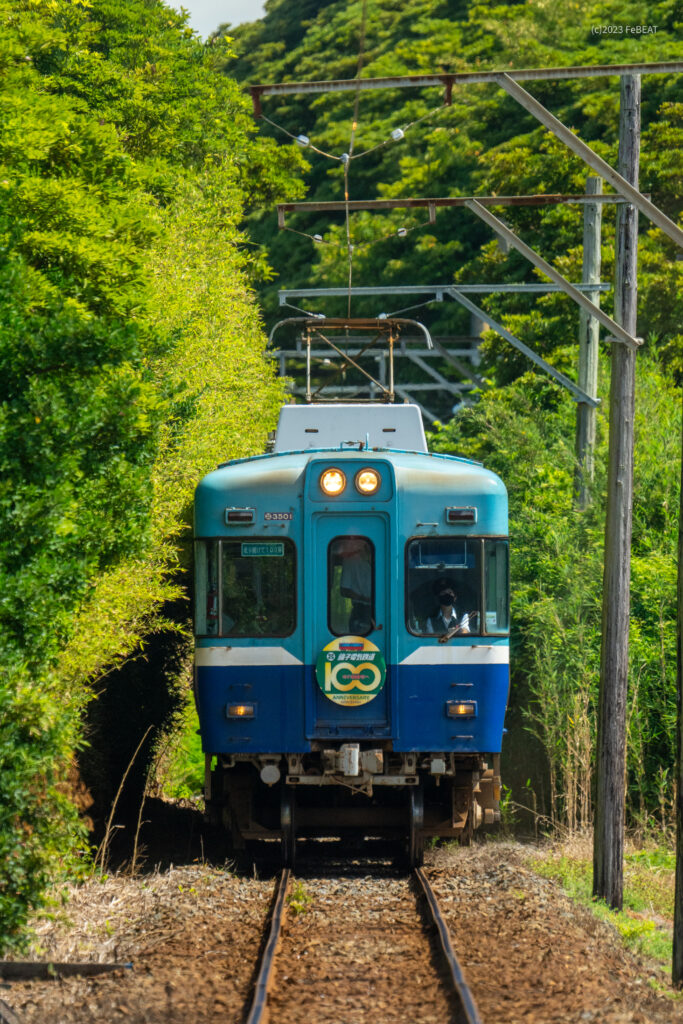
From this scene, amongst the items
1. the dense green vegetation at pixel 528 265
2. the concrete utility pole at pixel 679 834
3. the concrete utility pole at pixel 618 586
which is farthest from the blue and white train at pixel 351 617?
the dense green vegetation at pixel 528 265

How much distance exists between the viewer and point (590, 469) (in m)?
17.8

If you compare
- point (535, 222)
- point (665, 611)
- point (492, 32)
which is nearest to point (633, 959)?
point (665, 611)

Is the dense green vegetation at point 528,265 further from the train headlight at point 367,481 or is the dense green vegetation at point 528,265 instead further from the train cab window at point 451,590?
the train cab window at point 451,590

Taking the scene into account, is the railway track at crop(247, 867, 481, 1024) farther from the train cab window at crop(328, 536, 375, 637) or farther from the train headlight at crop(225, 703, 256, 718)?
the train cab window at crop(328, 536, 375, 637)

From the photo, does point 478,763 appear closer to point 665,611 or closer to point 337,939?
point 337,939

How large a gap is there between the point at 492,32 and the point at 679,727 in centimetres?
4469

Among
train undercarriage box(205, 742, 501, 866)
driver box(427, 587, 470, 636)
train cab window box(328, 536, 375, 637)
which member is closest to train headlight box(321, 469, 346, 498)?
train cab window box(328, 536, 375, 637)

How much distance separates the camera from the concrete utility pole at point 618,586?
10.9 m

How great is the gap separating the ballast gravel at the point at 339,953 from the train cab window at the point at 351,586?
6.80 ft

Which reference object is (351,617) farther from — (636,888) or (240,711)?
(636,888)

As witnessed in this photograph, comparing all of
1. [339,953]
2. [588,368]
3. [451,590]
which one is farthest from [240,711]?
[588,368]

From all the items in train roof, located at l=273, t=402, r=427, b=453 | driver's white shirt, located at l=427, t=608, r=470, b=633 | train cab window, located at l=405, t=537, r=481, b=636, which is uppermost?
train roof, located at l=273, t=402, r=427, b=453

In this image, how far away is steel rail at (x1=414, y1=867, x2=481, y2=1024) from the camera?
269 inches

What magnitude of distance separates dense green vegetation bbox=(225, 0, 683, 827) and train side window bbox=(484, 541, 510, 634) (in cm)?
311
